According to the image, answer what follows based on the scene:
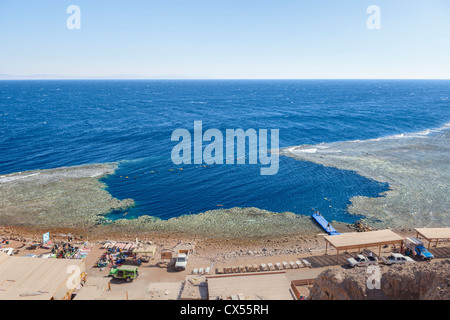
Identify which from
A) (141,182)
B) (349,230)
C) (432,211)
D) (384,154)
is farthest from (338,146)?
(141,182)

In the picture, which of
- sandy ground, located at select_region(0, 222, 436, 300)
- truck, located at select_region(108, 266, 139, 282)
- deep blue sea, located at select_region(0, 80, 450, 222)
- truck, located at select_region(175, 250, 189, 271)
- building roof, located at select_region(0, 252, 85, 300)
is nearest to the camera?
building roof, located at select_region(0, 252, 85, 300)

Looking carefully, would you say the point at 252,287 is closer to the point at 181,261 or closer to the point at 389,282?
the point at 181,261

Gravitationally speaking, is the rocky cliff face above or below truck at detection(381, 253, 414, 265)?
above

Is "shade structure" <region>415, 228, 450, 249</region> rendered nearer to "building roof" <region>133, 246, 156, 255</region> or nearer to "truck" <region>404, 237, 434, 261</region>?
"truck" <region>404, 237, 434, 261</region>

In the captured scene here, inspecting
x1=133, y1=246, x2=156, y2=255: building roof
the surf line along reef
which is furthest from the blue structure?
x1=133, y1=246, x2=156, y2=255: building roof

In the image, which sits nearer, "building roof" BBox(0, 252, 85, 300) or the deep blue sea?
"building roof" BBox(0, 252, 85, 300)
